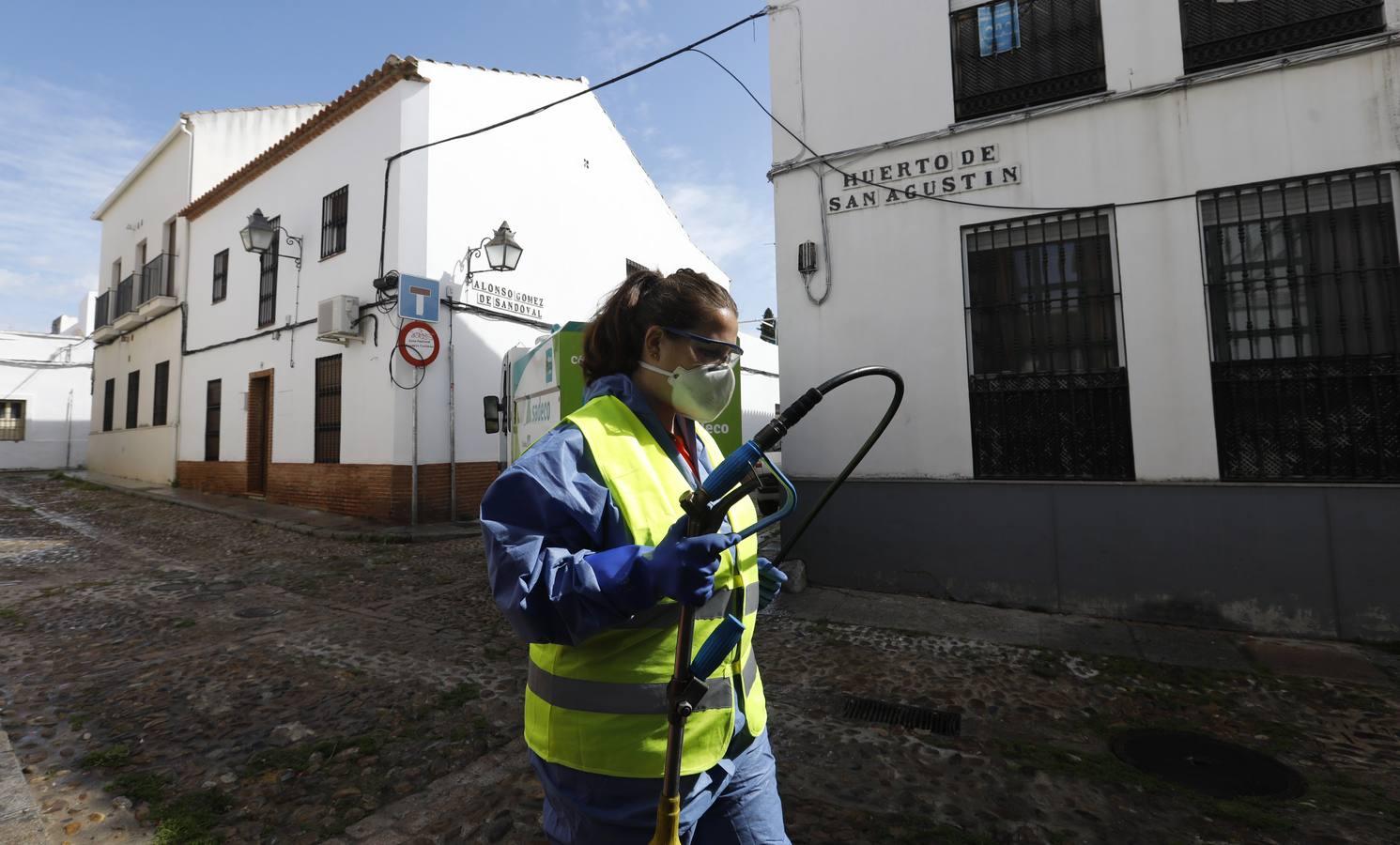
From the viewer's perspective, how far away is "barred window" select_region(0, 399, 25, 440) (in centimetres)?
2372

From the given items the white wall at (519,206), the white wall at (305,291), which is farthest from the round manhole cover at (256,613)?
the white wall at (305,291)

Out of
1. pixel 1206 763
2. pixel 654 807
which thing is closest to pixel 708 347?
pixel 654 807

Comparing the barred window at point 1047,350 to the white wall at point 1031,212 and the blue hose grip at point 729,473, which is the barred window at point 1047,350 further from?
the blue hose grip at point 729,473

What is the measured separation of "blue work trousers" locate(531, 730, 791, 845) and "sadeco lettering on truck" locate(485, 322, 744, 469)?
3.54 m

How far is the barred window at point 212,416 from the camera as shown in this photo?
14336mm

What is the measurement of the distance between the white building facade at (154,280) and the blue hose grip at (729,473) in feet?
62.8

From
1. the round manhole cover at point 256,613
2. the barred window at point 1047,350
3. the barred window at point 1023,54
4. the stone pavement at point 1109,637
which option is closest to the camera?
the stone pavement at point 1109,637

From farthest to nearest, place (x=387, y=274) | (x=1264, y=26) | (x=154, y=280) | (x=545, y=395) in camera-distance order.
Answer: (x=154, y=280)
(x=387, y=274)
(x=545, y=395)
(x=1264, y=26)

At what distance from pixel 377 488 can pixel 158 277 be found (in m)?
11.7

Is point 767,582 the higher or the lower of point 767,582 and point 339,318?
the lower

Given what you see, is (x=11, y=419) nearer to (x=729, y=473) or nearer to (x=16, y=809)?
(x=16, y=809)

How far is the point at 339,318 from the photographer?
34.8 ft

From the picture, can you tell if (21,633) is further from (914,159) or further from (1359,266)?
(1359,266)

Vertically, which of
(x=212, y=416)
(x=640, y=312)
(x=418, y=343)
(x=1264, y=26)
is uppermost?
(x=1264, y=26)
